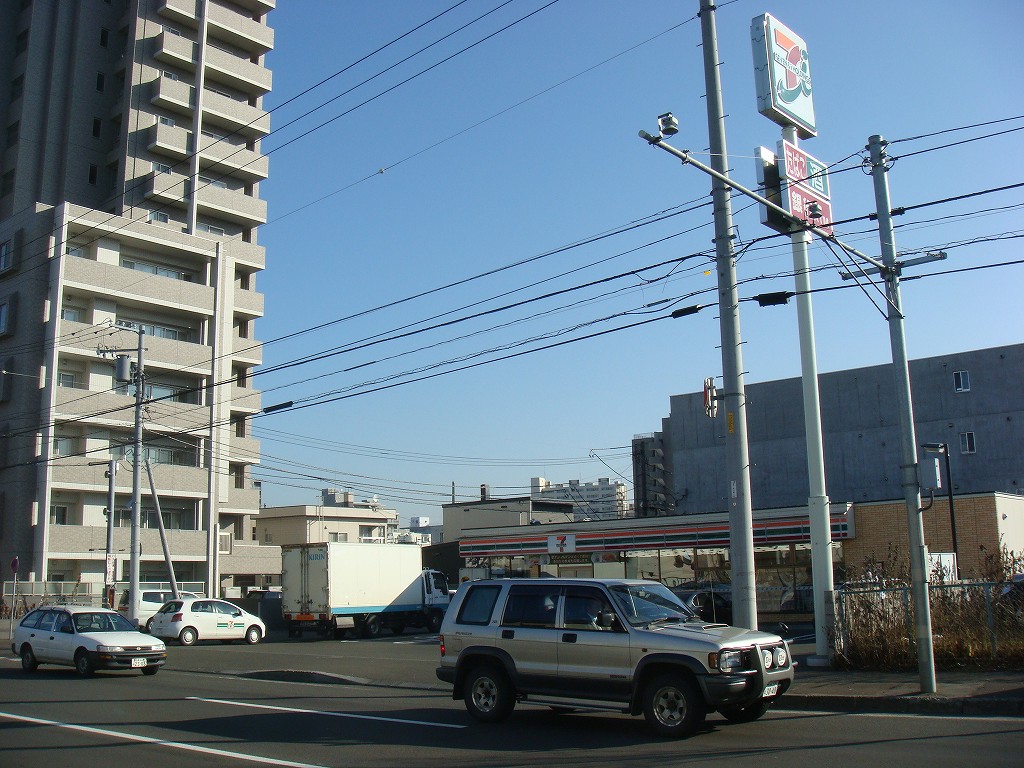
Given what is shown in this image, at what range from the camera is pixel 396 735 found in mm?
11383

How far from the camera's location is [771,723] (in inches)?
462

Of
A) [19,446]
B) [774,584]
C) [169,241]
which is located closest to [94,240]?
[169,241]

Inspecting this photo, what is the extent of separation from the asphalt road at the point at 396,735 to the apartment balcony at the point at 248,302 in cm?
4056

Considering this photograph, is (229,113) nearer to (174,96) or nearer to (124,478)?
(174,96)

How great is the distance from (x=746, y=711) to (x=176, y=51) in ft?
177

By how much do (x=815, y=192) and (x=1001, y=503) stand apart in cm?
2032

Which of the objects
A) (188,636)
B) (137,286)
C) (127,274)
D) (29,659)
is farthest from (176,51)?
(29,659)

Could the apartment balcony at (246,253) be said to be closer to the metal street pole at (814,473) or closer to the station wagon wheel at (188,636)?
the station wagon wheel at (188,636)

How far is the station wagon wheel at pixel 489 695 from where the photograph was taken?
1206cm

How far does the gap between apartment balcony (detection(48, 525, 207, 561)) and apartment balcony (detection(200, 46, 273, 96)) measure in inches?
1092

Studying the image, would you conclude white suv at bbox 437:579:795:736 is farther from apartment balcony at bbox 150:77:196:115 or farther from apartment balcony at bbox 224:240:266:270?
apartment balcony at bbox 150:77:196:115

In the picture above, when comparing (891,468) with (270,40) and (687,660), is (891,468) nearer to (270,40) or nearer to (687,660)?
(687,660)

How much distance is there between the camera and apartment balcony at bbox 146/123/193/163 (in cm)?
5281

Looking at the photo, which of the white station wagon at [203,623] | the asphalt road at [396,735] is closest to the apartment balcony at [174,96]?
the white station wagon at [203,623]
